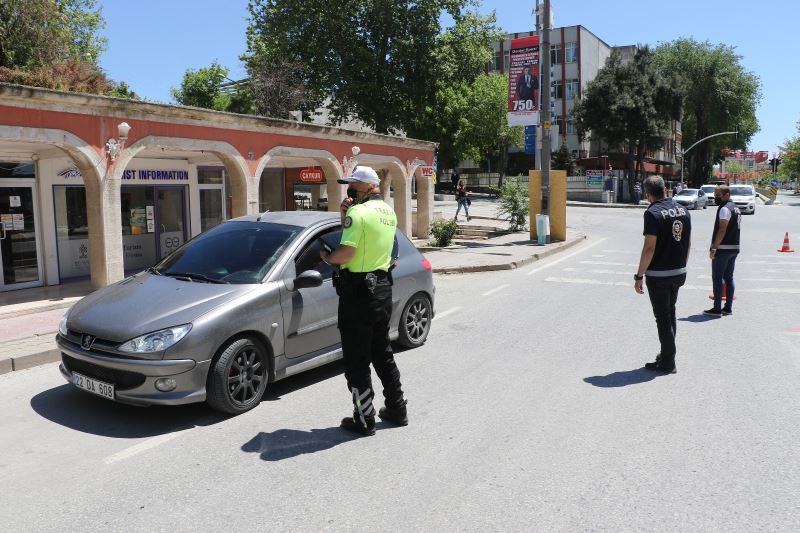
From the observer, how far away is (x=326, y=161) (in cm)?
1667

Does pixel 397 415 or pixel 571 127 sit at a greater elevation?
pixel 571 127

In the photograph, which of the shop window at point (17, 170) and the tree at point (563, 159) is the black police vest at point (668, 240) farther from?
the tree at point (563, 159)

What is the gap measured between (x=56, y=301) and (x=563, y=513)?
9.58m

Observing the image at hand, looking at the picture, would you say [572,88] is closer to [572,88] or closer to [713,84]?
[572,88]

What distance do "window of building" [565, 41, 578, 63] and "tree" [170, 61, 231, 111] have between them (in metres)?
31.3

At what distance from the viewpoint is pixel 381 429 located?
488 cm

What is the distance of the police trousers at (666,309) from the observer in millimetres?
6219

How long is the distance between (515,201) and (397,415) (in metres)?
19.3

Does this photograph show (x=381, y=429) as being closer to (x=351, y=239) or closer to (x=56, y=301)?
(x=351, y=239)

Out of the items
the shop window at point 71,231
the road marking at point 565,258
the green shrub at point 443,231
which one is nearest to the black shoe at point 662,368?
the road marking at point 565,258

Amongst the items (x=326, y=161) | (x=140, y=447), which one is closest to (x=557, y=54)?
(x=326, y=161)

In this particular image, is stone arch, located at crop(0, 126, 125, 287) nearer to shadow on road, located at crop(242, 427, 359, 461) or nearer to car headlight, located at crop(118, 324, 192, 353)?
car headlight, located at crop(118, 324, 192, 353)

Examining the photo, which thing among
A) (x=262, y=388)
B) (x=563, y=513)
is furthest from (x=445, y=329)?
(x=563, y=513)

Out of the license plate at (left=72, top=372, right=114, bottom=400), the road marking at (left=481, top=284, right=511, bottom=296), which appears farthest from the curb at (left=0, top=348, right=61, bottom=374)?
the road marking at (left=481, top=284, right=511, bottom=296)
